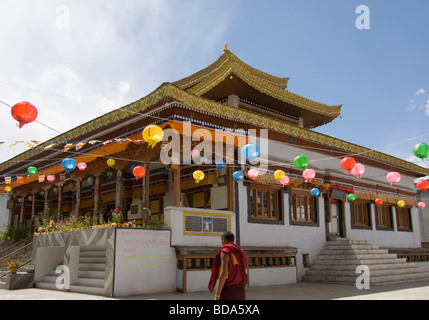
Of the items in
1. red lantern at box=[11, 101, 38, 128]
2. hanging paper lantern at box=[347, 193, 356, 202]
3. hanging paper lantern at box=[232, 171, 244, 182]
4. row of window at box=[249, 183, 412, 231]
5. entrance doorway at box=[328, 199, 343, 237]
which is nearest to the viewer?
red lantern at box=[11, 101, 38, 128]

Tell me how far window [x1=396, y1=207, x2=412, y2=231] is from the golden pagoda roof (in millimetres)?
6095

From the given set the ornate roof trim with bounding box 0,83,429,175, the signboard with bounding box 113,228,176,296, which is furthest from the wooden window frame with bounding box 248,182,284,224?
the signboard with bounding box 113,228,176,296

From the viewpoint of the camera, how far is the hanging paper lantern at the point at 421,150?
9914mm

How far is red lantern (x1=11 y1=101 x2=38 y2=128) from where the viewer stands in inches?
328

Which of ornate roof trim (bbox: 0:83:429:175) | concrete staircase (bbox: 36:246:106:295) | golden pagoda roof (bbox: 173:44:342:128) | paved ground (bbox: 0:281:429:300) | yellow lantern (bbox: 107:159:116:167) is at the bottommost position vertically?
paved ground (bbox: 0:281:429:300)

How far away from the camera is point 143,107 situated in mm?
12805

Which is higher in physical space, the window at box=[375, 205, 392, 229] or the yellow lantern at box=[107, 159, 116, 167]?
the yellow lantern at box=[107, 159, 116, 167]

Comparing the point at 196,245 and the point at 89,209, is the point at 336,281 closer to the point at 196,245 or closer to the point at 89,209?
the point at 196,245

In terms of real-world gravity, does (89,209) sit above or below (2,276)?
above

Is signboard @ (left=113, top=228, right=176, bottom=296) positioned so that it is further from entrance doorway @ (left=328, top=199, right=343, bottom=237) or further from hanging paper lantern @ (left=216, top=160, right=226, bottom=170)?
entrance doorway @ (left=328, top=199, right=343, bottom=237)

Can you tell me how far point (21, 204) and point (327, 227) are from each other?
1546cm

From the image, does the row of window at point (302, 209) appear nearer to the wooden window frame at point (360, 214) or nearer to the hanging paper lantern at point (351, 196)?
the wooden window frame at point (360, 214)

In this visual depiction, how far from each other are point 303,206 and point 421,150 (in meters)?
7.02

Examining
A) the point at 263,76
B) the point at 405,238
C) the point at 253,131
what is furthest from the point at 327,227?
the point at 263,76
